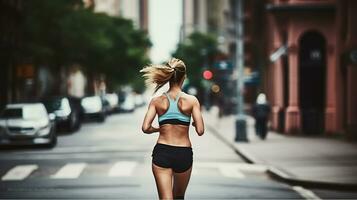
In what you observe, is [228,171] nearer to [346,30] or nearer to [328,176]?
[328,176]

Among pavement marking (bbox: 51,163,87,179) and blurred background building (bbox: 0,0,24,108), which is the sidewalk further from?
blurred background building (bbox: 0,0,24,108)

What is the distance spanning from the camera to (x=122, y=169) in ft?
62.6

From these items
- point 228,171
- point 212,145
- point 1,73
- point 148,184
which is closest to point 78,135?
point 212,145

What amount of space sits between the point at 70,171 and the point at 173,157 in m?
12.0

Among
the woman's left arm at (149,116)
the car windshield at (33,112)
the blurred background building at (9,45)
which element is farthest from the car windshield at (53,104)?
the woman's left arm at (149,116)

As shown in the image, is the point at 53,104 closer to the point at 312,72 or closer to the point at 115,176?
the point at 312,72

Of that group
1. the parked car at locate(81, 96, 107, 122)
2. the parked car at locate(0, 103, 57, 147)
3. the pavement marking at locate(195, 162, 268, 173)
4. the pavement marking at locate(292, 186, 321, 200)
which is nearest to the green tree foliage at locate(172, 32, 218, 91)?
the parked car at locate(81, 96, 107, 122)

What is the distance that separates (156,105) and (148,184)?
332 inches

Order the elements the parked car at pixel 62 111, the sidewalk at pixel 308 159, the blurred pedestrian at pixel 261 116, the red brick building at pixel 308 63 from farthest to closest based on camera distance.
Answer: 1. the parked car at pixel 62 111
2. the red brick building at pixel 308 63
3. the blurred pedestrian at pixel 261 116
4. the sidewalk at pixel 308 159

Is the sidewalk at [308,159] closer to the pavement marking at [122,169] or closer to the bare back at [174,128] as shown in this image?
the pavement marking at [122,169]

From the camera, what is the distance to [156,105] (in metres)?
7.12

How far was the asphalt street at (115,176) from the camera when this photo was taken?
13891mm

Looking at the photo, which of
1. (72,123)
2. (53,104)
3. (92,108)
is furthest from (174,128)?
(92,108)

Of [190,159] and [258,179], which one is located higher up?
[190,159]
